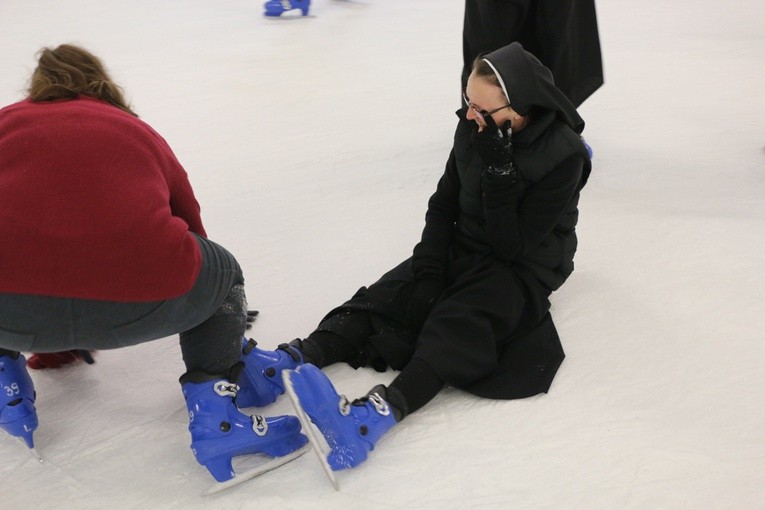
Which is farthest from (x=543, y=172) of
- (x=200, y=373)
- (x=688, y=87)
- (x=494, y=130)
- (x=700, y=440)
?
(x=688, y=87)

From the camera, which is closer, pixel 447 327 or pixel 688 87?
pixel 447 327

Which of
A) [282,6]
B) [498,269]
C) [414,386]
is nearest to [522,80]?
[498,269]

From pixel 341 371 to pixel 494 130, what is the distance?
59cm

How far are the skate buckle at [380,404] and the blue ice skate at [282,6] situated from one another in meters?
3.77

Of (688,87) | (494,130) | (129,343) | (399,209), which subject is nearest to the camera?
(129,343)

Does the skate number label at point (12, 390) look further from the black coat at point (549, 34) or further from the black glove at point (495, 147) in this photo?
the black coat at point (549, 34)

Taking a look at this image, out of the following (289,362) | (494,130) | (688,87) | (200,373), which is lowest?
(688,87)

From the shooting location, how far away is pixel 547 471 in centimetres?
136

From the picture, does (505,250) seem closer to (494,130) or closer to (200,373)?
(494,130)

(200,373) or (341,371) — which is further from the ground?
(200,373)

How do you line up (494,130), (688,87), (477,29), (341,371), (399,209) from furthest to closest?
(688,87), (399,209), (477,29), (341,371), (494,130)

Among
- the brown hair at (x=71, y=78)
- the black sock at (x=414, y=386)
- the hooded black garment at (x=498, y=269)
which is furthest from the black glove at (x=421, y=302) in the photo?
the brown hair at (x=71, y=78)

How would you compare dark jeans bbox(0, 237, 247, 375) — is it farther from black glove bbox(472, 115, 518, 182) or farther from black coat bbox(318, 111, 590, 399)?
black glove bbox(472, 115, 518, 182)

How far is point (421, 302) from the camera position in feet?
5.41
